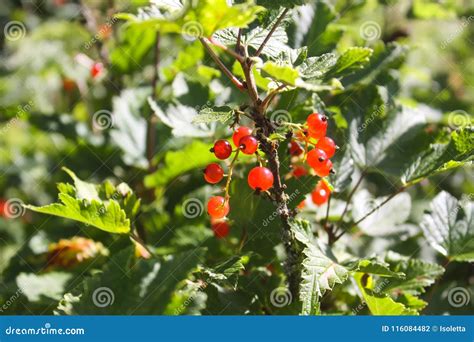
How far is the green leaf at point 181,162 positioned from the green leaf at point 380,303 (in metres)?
0.72

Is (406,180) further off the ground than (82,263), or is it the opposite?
(406,180)

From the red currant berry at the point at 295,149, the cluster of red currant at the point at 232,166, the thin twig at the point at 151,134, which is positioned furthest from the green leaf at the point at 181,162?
the cluster of red currant at the point at 232,166

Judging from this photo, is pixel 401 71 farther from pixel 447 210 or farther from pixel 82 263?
pixel 82 263

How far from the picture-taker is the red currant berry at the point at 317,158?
1.37 metres

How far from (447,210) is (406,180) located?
0.22 meters

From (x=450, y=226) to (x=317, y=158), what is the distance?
2.08 feet

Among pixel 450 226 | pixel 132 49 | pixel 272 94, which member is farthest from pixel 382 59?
pixel 132 49

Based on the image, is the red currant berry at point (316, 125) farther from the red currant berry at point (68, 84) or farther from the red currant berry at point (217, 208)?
the red currant berry at point (68, 84)

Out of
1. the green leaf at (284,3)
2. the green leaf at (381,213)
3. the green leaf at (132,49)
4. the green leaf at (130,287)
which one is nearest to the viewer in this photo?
the green leaf at (284,3)

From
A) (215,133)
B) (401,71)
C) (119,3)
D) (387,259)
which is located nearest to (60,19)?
(119,3)

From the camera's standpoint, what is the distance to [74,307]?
145 centimetres

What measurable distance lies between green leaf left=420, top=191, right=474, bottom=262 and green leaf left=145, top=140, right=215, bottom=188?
0.75 m

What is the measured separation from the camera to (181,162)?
1979 millimetres

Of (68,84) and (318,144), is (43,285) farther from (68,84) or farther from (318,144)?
(68,84)
